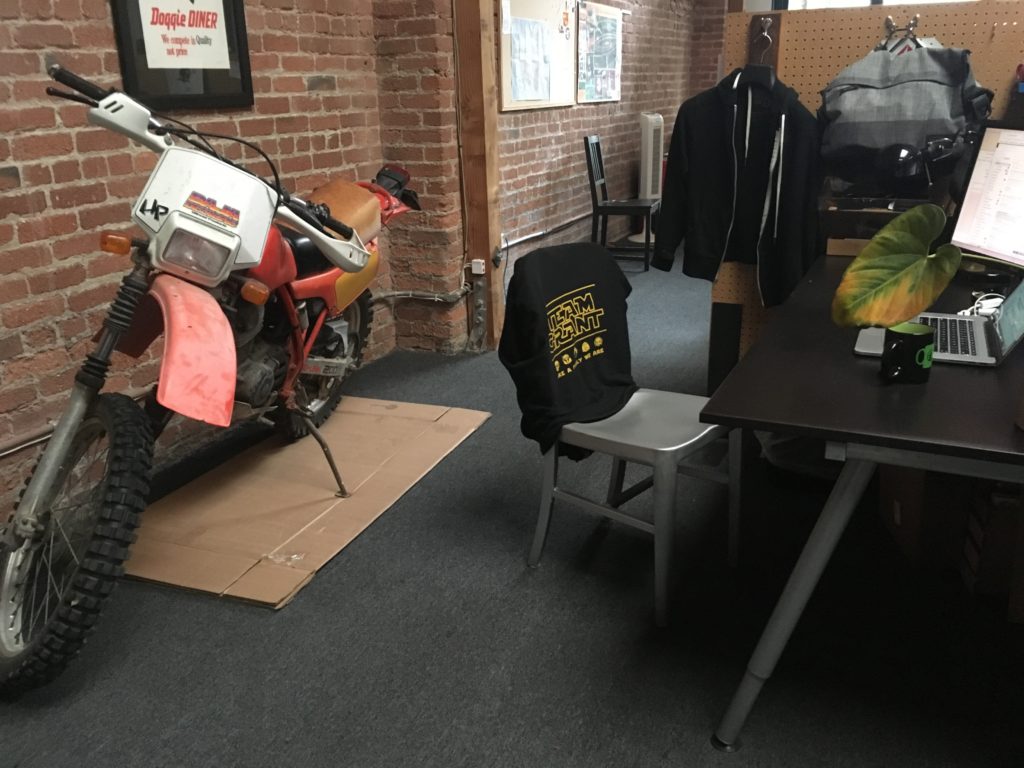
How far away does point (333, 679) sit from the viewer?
1747 mm

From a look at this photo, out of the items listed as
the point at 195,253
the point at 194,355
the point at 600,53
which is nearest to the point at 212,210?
the point at 195,253

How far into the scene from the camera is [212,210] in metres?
1.85

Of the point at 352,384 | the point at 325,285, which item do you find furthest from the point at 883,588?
the point at 352,384

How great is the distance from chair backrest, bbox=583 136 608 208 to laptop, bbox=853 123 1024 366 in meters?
3.39

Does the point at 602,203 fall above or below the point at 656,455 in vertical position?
above

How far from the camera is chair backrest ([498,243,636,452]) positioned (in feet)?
6.34

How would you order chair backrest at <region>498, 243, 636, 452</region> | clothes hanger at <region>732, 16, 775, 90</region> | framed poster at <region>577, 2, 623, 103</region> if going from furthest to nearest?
1. framed poster at <region>577, 2, 623, 103</region>
2. clothes hanger at <region>732, 16, 775, 90</region>
3. chair backrest at <region>498, 243, 636, 452</region>

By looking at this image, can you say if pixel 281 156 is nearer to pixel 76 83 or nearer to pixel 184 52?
pixel 184 52

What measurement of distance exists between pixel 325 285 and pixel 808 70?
1864mm

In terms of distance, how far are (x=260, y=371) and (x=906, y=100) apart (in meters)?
2.16

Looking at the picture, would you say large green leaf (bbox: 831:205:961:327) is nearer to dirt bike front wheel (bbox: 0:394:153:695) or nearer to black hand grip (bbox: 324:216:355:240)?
black hand grip (bbox: 324:216:355:240)

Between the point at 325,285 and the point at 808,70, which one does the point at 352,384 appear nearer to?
the point at 325,285

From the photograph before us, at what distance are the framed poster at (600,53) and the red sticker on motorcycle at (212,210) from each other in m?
3.89

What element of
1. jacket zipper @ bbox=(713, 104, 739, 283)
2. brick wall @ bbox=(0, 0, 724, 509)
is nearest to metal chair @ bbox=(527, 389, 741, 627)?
jacket zipper @ bbox=(713, 104, 739, 283)
